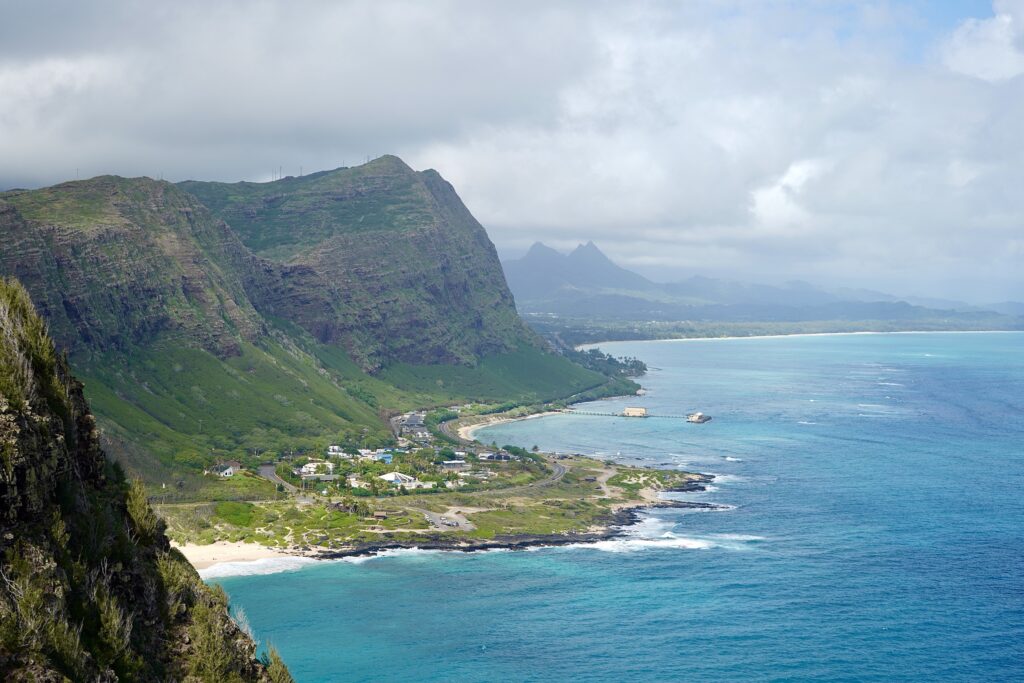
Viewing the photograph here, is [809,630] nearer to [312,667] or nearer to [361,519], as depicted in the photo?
[312,667]

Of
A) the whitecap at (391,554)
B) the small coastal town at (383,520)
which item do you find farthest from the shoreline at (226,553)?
the whitecap at (391,554)

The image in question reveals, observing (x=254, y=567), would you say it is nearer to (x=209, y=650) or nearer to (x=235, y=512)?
(x=235, y=512)

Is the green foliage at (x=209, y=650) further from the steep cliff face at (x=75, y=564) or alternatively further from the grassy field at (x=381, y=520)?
the grassy field at (x=381, y=520)

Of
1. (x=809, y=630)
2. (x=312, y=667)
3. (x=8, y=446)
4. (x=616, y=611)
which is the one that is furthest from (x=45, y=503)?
(x=809, y=630)

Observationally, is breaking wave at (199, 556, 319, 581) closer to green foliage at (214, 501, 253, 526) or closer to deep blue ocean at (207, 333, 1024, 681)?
deep blue ocean at (207, 333, 1024, 681)

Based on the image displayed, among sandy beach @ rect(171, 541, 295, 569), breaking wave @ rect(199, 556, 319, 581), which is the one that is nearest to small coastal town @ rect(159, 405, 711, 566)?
sandy beach @ rect(171, 541, 295, 569)
